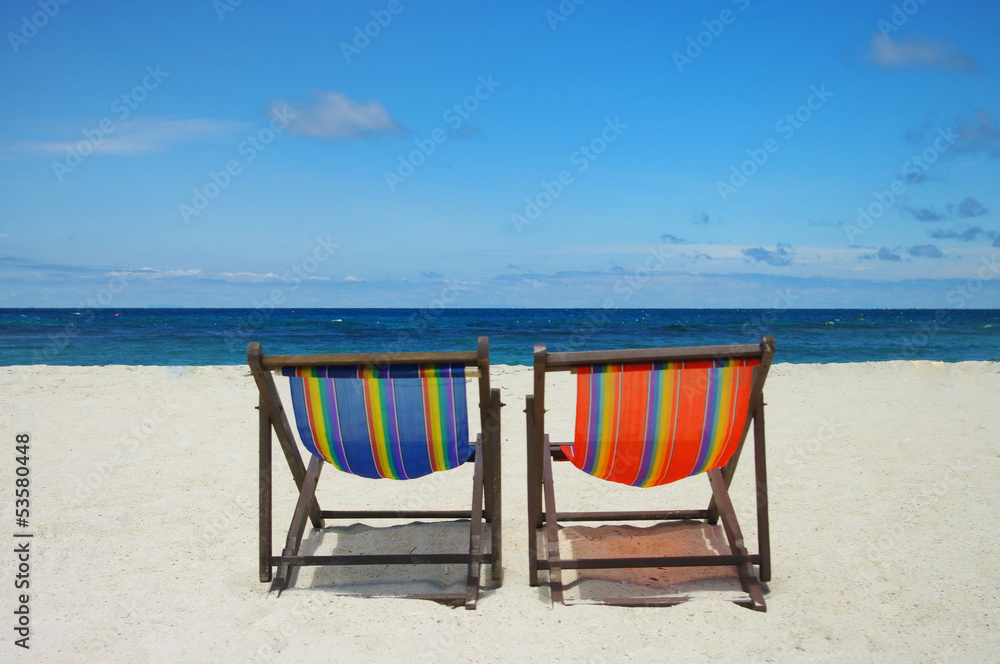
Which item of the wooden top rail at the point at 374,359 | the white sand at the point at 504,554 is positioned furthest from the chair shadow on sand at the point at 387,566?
the wooden top rail at the point at 374,359

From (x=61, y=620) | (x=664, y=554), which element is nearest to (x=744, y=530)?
(x=664, y=554)

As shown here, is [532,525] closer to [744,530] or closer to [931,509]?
[744,530]

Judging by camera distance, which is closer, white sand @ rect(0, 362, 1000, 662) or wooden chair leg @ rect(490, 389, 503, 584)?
white sand @ rect(0, 362, 1000, 662)

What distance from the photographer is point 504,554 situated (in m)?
3.01

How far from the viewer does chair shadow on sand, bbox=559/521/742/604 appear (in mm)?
2623

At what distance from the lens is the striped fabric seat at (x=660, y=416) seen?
8.11 ft

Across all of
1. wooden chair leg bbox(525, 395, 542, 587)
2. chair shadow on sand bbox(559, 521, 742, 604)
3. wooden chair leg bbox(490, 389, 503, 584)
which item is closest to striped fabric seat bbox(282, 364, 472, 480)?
wooden chair leg bbox(490, 389, 503, 584)

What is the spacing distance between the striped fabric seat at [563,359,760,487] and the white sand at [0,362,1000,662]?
52 centimetres

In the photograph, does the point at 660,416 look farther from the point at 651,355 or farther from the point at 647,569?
the point at 647,569

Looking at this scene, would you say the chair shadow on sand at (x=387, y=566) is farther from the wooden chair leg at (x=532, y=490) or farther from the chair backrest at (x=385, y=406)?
the chair backrest at (x=385, y=406)

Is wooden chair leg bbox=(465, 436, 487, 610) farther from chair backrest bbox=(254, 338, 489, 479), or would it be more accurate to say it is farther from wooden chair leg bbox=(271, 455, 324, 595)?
wooden chair leg bbox=(271, 455, 324, 595)

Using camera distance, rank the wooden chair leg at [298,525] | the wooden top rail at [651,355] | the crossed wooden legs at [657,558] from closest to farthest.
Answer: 1. the wooden top rail at [651,355]
2. the crossed wooden legs at [657,558]
3. the wooden chair leg at [298,525]

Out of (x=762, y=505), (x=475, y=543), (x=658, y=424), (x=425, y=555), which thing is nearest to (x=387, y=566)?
(x=425, y=555)

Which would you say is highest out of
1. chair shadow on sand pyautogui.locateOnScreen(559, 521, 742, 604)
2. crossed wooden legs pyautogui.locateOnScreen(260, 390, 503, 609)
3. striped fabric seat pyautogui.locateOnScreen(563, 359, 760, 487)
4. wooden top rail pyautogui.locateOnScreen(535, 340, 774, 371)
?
wooden top rail pyautogui.locateOnScreen(535, 340, 774, 371)
